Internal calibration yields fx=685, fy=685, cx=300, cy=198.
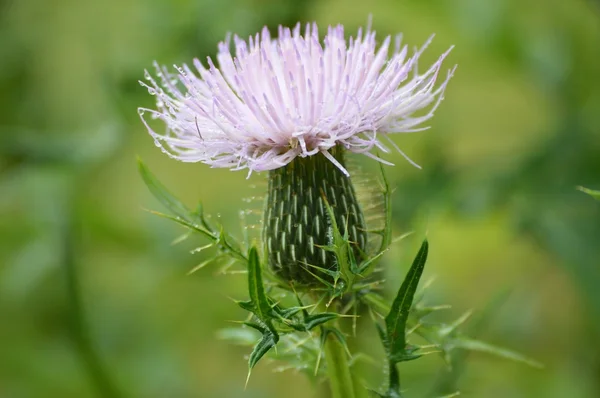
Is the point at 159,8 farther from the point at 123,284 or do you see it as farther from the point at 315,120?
the point at 123,284

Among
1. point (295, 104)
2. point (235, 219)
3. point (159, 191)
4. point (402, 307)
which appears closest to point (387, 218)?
point (402, 307)

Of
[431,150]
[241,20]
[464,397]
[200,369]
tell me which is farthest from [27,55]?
[464,397]

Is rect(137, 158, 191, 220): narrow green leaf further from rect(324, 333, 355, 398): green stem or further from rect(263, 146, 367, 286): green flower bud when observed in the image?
rect(324, 333, 355, 398): green stem

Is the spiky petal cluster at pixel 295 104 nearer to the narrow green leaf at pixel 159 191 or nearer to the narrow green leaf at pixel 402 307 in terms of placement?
the narrow green leaf at pixel 159 191

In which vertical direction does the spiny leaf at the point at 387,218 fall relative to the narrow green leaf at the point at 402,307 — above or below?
above

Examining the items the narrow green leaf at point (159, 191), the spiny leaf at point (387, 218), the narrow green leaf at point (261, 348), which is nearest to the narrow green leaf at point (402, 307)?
the spiny leaf at point (387, 218)

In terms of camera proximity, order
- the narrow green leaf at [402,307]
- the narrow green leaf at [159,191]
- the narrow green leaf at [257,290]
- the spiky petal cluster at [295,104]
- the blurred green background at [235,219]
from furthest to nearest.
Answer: the blurred green background at [235,219]
the narrow green leaf at [159,191]
the spiky petal cluster at [295,104]
the narrow green leaf at [402,307]
the narrow green leaf at [257,290]

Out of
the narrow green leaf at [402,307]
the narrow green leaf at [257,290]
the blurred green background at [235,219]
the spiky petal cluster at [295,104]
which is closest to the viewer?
the narrow green leaf at [257,290]
